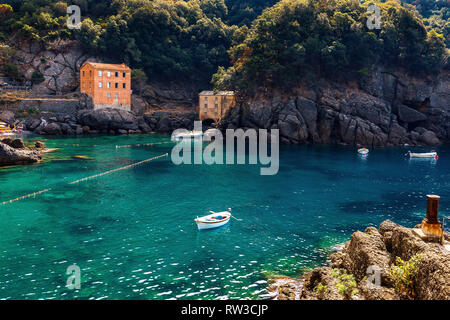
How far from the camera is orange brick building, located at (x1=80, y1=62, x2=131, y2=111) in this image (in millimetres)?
92125

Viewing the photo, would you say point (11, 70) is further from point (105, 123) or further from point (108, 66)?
point (105, 123)

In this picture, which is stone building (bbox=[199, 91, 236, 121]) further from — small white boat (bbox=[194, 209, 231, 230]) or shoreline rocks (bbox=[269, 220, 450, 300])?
shoreline rocks (bbox=[269, 220, 450, 300])

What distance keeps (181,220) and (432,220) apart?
20836 millimetres

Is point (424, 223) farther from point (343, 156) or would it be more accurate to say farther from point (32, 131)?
point (32, 131)

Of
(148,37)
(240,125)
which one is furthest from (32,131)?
(240,125)

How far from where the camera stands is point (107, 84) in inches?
3693

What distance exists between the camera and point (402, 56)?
309 ft

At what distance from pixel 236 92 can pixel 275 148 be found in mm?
24406

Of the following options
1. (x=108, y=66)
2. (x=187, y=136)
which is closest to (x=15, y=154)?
(x=187, y=136)

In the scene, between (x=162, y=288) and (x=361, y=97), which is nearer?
(x=162, y=288)

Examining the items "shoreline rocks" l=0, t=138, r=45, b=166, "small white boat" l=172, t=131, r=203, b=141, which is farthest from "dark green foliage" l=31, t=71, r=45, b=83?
"shoreline rocks" l=0, t=138, r=45, b=166

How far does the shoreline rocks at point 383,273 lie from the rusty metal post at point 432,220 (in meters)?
0.64

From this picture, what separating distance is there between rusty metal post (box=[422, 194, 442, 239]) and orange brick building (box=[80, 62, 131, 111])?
8909 cm

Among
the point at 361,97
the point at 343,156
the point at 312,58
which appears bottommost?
the point at 343,156
